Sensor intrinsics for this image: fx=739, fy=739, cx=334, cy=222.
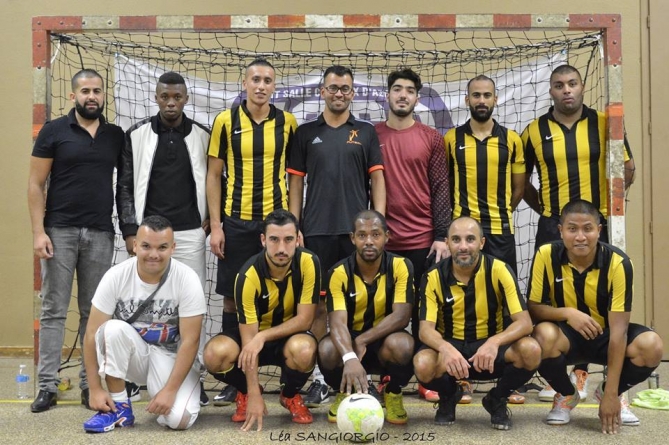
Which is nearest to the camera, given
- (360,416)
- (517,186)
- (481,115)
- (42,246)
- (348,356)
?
(360,416)

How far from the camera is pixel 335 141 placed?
15.0ft

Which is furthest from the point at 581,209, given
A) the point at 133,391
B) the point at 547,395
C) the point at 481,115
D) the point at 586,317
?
the point at 133,391

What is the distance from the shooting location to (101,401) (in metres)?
3.91

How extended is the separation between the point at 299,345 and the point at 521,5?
13.3ft

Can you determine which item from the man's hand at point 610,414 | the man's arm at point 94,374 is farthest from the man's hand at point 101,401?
the man's hand at point 610,414

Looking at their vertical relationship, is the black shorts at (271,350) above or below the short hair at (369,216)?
below

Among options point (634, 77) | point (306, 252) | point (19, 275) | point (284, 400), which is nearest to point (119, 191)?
point (306, 252)

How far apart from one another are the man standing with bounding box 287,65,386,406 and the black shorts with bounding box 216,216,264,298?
287 mm

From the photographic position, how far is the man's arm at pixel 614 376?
3865 millimetres

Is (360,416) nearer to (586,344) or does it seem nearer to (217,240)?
(586,344)

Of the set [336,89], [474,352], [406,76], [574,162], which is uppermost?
[406,76]

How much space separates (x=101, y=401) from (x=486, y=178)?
2622 mm

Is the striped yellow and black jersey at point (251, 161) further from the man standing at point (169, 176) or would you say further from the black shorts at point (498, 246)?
the black shorts at point (498, 246)

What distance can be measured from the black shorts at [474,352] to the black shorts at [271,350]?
76cm
